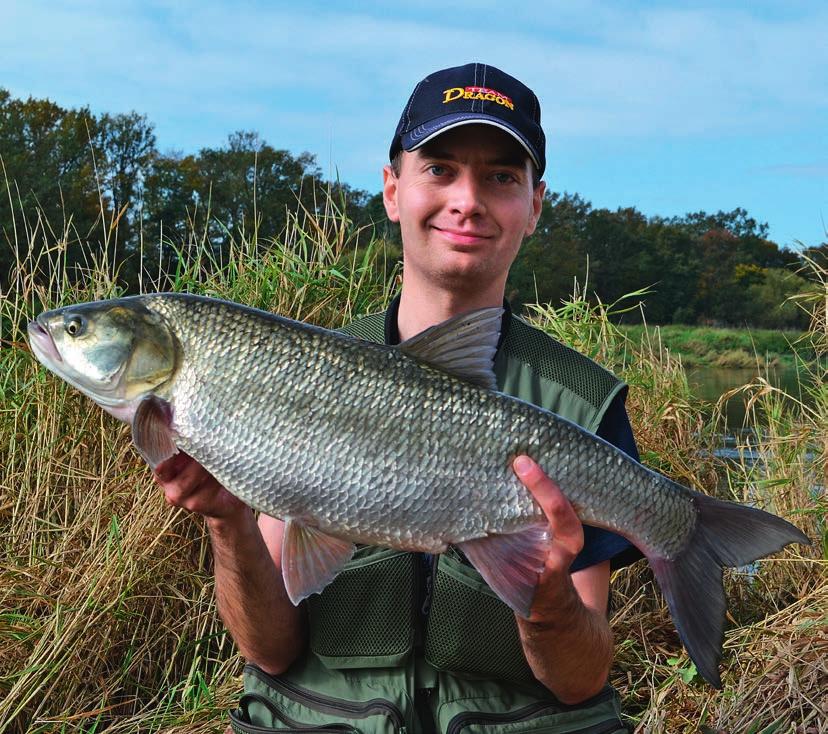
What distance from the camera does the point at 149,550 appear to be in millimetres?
4180

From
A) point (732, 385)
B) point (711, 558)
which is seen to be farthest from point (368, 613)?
point (732, 385)

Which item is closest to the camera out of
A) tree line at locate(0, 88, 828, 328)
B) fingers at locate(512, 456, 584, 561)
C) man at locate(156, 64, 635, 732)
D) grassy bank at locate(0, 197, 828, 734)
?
fingers at locate(512, 456, 584, 561)

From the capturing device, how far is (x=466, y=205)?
273cm

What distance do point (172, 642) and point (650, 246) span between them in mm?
66922

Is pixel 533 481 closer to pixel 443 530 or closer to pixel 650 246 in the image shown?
pixel 443 530

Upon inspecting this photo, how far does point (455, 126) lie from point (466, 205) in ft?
0.72

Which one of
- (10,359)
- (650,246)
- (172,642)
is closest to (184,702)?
(172,642)

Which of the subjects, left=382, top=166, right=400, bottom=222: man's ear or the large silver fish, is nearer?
the large silver fish

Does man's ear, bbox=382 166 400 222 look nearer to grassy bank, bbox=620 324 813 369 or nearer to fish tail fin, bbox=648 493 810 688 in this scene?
fish tail fin, bbox=648 493 810 688

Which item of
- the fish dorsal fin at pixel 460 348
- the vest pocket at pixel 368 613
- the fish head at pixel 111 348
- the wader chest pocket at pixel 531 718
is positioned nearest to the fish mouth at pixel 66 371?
the fish head at pixel 111 348

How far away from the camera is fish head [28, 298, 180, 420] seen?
88.1 inches

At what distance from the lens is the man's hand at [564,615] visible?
7.09 ft

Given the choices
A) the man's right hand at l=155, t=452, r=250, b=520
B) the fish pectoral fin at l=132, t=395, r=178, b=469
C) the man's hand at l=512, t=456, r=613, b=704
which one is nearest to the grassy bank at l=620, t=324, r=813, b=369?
the man's hand at l=512, t=456, r=613, b=704

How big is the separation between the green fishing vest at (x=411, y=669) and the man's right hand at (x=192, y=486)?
0.50 m
